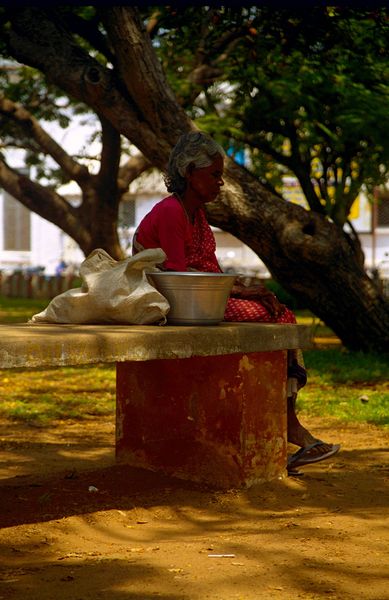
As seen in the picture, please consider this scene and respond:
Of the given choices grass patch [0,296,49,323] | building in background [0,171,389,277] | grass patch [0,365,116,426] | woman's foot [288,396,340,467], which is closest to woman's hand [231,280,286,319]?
woman's foot [288,396,340,467]

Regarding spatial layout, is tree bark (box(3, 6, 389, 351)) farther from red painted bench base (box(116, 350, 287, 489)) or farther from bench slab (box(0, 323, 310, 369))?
bench slab (box(0, 323, 310, 369))

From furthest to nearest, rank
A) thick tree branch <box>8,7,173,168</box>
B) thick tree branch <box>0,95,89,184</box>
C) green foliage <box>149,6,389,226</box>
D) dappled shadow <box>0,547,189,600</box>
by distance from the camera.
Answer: thick tree branch <box>0,95,89,184</box> → green foliage <box>149,6,389,226</box> → thick tree branch <box>8,7,173,168</box> → dappled shadow <box>0,547,189,600</box>

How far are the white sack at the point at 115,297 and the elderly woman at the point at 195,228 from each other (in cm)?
30

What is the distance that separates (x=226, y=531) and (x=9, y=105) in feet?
42.8

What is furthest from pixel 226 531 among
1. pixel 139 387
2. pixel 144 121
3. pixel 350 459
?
pixel 144 121

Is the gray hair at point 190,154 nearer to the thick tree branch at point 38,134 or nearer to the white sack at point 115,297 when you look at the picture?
the white sack at point 115,297

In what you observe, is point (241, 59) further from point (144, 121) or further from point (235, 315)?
point (235, 315)

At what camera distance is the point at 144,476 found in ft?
17.5

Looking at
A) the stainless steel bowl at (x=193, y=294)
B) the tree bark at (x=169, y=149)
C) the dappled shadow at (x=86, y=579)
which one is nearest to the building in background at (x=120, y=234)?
the tree bark at (x=169, y=149)

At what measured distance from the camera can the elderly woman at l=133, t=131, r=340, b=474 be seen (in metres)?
5.12

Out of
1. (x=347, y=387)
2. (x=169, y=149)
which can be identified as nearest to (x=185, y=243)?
(x=347, y=387)

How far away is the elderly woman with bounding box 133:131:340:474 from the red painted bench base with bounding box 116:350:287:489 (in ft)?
0.84

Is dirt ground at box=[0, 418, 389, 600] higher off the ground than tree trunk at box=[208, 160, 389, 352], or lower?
lower

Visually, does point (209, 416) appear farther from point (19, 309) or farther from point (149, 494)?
point (19, 309)
